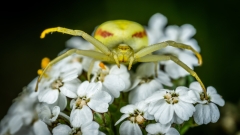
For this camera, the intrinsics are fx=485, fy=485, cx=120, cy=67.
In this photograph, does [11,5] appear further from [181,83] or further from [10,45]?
[181,83]

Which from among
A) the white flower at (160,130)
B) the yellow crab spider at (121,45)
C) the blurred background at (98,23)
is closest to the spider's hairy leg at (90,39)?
the yellow crab spider at (121,45)

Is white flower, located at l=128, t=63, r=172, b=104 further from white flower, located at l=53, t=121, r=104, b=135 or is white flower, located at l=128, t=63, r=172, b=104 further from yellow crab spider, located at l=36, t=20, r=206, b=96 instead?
white flower, located at l=53, t=121, r=104, b=135

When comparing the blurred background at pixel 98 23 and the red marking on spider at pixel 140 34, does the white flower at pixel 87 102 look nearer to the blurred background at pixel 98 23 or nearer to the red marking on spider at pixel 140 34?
the red marking on spider at pixel 140 34

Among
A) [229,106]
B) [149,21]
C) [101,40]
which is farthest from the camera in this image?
[149,21]

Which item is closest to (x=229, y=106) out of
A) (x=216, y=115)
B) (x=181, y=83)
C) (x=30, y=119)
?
(x=181, y=83)

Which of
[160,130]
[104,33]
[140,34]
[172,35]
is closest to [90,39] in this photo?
[104,33]

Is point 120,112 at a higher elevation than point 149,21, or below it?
below

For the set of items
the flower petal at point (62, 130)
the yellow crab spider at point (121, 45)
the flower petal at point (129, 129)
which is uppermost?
the yellow crab spider at point (121, 45)
